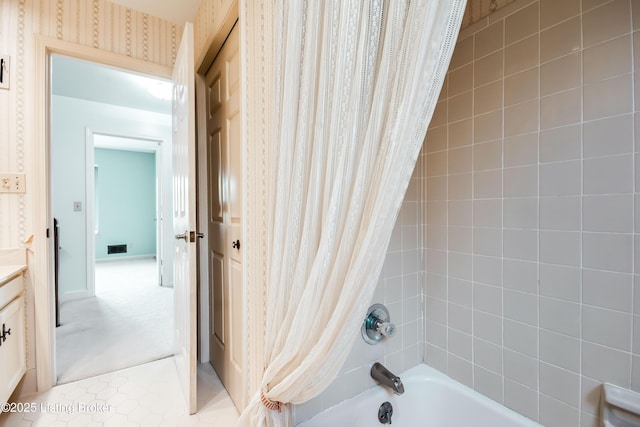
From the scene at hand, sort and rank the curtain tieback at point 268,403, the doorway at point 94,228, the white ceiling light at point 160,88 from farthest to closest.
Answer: the white ceiling light at point 160,88 < the doorway at point 94,228 < the curtain tieback at point 268,403

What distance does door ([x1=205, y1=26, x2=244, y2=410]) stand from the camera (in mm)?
1396

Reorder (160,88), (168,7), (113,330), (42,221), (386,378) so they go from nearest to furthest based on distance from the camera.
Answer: (386,378), (42,221), (168,7), (113,330), (160,88)

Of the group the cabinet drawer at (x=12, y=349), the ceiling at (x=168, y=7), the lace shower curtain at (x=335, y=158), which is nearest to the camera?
the lace shower curtain at (x=335, y=158)

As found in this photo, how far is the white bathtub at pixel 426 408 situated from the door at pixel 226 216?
48 cm

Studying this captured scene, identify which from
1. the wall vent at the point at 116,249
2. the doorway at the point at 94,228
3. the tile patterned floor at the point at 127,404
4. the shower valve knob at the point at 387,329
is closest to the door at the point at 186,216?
the tile patterned floor at the point at 127,404

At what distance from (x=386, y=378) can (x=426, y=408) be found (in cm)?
34

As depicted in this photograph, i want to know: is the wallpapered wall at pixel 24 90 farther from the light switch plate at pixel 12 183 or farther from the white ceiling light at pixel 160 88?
the white ceiling light at pixel 160 88

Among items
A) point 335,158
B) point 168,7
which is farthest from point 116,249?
point 335,158

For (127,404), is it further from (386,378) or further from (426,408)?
(426,408)

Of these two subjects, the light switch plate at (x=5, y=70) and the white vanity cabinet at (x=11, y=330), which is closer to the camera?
→ the white vanity cabinet at (x=11, y=330)

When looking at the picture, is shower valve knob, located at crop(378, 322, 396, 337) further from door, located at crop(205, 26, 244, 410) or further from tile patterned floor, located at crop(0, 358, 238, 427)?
tile patterned floor, located at crop(0, 358, 238, 427)

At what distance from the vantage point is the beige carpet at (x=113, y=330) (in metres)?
1.85

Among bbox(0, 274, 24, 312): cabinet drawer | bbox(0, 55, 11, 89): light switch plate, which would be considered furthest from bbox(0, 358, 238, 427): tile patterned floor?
bbox(0, 55, 11, 89): light switch plate

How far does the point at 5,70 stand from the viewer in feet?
4.94
